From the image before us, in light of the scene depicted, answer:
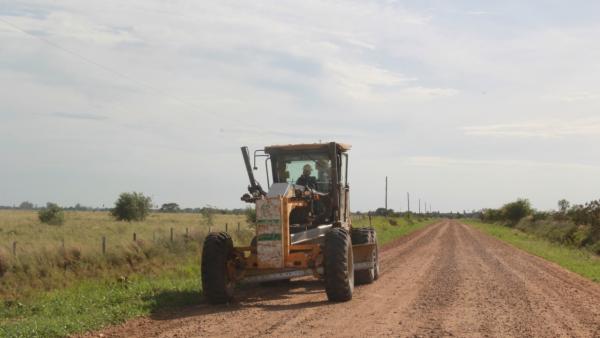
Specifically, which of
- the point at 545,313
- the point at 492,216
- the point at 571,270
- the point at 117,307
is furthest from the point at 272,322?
the point at 492,216

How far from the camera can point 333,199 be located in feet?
44.9

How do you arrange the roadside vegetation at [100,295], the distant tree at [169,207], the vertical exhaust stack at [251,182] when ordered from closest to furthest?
the roadside vegetation at [100,295] < the vertical exhaust stack at [251,182] < the distant tree at [169,207]

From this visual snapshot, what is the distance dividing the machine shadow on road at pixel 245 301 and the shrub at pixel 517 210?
77636 millimetres

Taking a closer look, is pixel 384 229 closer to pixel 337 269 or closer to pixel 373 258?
pixel 373 258

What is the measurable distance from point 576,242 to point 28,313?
32.6 m

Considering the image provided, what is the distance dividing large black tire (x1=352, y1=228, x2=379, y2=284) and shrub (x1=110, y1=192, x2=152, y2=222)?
5281 cm

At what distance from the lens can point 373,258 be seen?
14336mm

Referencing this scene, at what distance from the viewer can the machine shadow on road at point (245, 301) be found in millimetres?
10836

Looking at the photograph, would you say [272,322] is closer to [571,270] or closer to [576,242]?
[571,270]

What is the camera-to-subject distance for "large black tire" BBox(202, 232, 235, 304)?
11461 millimetres

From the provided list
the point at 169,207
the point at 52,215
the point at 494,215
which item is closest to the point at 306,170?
the point at 52,215

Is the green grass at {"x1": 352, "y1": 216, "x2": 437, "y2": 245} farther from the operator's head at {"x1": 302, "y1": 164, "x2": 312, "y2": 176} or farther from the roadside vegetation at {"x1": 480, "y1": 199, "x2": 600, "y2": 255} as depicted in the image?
the operator's head at {"x1": 302, "y1": 164, "x2": 312, "y2": 176}

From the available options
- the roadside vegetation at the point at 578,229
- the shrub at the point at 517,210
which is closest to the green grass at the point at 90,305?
the roadside vegetation at the point at 578,229

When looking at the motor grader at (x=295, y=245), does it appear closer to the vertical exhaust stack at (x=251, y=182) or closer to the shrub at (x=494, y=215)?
the vertical exhaust stack at (x=251, y=182)
